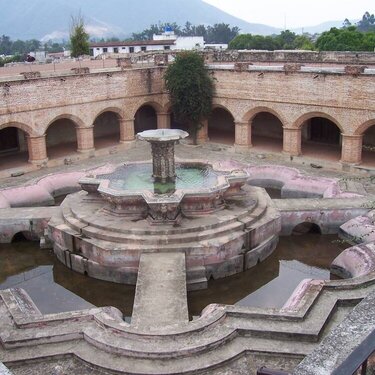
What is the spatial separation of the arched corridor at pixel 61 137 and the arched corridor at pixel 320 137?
408 inches

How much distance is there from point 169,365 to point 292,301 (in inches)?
118

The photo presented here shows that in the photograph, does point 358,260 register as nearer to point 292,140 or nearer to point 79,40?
point 292,140

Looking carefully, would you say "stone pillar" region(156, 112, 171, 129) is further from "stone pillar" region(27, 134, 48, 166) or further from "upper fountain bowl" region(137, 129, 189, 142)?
"upper fountain bowl" region(137, 129, 189, 142)

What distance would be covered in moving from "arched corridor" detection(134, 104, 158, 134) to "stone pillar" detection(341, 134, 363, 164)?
36.9 feet

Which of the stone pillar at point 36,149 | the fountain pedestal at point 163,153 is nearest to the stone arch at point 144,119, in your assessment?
the stone pillar at point 36,149

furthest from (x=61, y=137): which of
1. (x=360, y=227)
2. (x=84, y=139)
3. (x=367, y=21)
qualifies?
(x=367, y=21)

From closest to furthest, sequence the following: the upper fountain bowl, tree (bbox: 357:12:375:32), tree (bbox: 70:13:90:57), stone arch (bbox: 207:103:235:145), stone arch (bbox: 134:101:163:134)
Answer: the upper fountain bowl < stone arch (bbox: 207:103:235:145) < stone arch (bbox: 134:101:163:134) < tree (bbox: 70:13:90:57) < tree (bbox: 357:12:375:32)

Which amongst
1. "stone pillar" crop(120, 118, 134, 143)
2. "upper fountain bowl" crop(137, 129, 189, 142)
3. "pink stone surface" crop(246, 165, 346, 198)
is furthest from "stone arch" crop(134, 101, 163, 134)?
"upper fountain bowl" crop(137, 129, 189, 142)

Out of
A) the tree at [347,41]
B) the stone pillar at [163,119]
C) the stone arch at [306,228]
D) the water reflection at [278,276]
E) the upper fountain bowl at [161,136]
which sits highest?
the tree at [347,41]

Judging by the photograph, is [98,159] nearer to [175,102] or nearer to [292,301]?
[175,102]

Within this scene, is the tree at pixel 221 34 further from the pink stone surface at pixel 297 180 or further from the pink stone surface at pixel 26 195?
the pink stone surface at pixel 26 195

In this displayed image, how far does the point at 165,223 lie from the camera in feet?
37.1

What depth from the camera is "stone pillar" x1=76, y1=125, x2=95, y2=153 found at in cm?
2098

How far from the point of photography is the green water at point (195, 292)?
10305 mm
